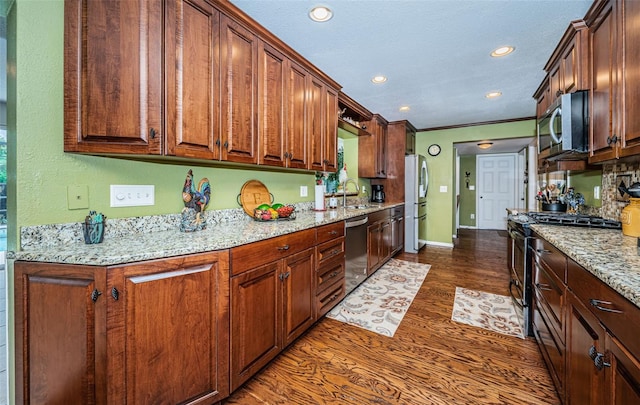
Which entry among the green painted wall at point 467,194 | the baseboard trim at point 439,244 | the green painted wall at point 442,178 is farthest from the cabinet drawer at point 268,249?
the green painted wall at point 467,194

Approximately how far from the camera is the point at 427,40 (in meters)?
2.04

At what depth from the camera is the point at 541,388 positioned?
1.52m

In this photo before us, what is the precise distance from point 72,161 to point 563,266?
2.48 metres

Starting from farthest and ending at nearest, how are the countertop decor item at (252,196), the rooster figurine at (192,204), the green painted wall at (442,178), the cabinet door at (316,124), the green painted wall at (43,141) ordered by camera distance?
the green painted wall at (442,178)
the cabinet door at (316,124)
the countertop decor item at (252,196)
the rooster figurine at (192,204)
the green painted wall at (43,141)

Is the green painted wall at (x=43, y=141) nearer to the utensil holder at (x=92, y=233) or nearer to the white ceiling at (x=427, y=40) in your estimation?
the utensil holder at (x=92, y=233)

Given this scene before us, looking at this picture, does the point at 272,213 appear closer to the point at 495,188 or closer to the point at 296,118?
the point at 296,118

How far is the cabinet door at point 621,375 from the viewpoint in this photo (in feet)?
2.33

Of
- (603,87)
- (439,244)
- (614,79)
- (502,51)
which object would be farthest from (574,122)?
(439,244)

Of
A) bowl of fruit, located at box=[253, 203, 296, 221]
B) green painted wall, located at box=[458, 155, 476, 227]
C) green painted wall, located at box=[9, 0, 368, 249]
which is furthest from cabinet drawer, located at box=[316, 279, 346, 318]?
green painted wall, located at box=[458, 155, 476, 227]

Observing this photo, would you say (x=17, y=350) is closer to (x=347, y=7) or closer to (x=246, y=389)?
(x=246, y=389)

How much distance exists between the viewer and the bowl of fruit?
2.10 metres

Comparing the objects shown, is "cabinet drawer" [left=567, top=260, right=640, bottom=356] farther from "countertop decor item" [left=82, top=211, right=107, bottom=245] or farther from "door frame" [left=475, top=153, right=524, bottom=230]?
"door frame" [left=475, top=153, right=524, bottom=230]

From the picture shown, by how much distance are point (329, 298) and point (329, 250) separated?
0.43m

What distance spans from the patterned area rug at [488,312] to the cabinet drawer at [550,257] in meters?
0.72
